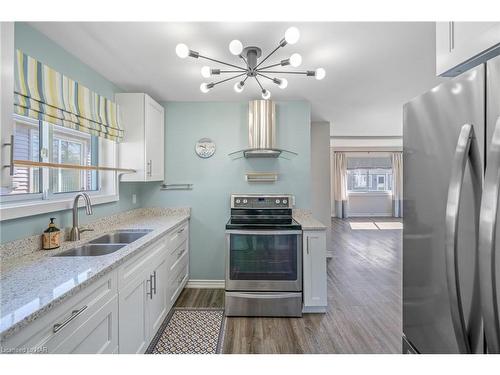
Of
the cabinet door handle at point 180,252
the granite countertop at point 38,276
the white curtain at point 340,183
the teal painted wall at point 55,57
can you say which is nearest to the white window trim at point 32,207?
the granite countertop at point 38,276

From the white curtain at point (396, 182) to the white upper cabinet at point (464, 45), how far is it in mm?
8984

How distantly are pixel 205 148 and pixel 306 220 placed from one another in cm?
156

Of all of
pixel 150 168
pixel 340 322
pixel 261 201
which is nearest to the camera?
pixel 340 322

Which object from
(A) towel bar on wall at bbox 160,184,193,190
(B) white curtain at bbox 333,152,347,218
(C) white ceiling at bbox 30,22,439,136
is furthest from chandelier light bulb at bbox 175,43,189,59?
(B) white curtain at bbox 333,152,347,218

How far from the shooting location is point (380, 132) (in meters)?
6.19

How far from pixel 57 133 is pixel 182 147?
4.83 ft

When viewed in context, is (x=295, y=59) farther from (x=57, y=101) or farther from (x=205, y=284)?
(x=205, y=284)

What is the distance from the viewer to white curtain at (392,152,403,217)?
8.96 m

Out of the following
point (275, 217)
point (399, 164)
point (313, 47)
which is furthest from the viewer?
point (399, 164)

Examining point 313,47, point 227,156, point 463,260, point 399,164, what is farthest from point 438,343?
point 399,164

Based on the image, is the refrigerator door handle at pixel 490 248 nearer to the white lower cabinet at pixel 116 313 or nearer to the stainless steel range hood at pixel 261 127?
the white lower cabinet at pixel 116 313

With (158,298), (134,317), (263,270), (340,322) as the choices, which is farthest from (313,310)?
(134,317)

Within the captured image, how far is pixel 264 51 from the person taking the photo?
2.06 metres
